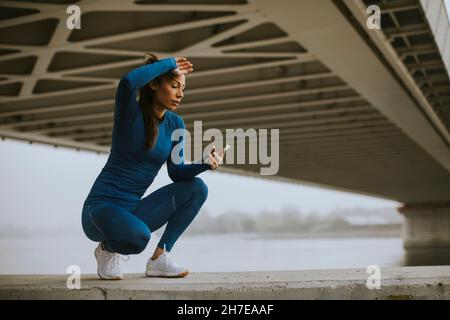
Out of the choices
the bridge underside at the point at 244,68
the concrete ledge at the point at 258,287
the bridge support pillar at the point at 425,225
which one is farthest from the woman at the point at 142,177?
the bridge support pillar at the point at 425,225

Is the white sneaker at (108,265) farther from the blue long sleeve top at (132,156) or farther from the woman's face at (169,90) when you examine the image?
the woman's face at (169,90)

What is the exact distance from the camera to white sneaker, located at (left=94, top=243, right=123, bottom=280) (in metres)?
4.40

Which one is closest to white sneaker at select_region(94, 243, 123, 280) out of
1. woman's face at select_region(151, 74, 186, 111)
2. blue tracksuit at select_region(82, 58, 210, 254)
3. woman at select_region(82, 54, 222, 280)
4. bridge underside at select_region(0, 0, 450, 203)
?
woman at select_region(82, 54, 222, 280)

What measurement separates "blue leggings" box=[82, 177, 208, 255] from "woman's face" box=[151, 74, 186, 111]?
1.93 feet

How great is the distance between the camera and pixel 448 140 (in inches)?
1125

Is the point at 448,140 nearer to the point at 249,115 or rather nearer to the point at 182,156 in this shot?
the point at 249,115

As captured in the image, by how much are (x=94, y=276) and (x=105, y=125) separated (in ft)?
69.8

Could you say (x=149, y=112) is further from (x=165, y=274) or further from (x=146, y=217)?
(x=165, y=274)

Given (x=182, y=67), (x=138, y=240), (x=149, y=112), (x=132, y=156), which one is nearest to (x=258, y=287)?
(x=138, y=240)

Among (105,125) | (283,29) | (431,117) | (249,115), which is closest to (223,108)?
(249,115)

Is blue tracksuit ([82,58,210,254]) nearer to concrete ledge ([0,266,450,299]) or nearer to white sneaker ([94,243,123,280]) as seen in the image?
white sneaker ([94,243,123,280])

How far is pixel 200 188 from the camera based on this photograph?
14.4 ft

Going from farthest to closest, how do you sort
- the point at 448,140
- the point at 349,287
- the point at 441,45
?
the point at 448,140 → the point at 441,45 → the point at 349,287

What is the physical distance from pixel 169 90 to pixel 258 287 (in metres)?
1.45
